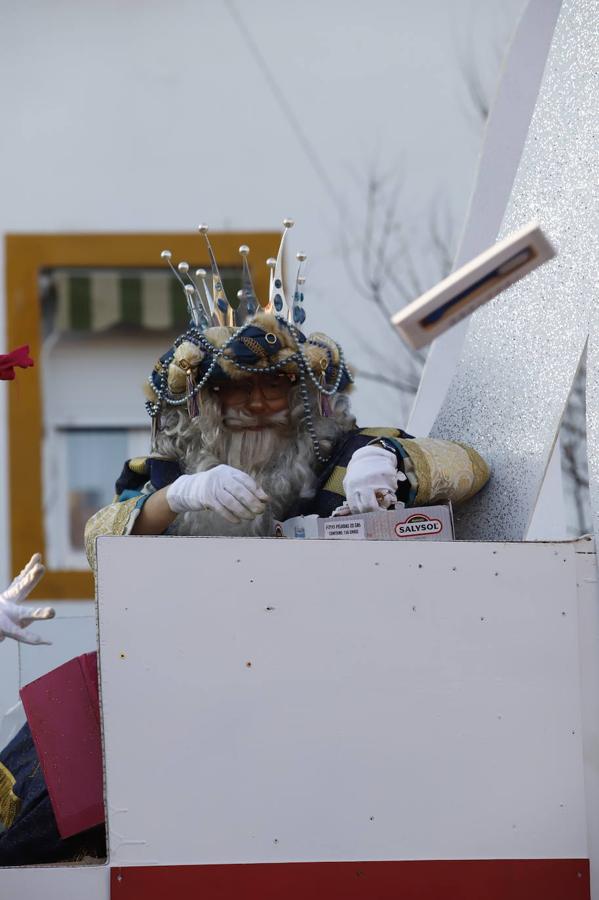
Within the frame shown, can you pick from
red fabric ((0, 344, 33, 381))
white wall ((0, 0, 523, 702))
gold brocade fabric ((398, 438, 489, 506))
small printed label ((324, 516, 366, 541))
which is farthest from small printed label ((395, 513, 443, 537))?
white wall ((0, 0, 523, 702))

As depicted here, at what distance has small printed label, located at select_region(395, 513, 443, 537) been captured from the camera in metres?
2.68

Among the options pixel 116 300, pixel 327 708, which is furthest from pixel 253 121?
pixel 327 708

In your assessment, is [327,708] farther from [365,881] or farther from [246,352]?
[246,352]

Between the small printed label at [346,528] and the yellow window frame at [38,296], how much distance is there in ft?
12.2

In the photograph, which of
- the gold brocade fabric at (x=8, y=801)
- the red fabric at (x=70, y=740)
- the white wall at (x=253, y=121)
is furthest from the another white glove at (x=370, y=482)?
the white wall at (x=253, y=121)

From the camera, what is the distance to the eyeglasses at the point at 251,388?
3.09 meters

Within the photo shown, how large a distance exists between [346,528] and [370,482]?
0.15 meters

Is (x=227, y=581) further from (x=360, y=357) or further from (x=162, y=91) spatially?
(x=162, y=91)

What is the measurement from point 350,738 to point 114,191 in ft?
14.5

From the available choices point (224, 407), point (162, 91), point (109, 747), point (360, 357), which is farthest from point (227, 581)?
point (162, 91)

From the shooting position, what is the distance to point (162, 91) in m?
6.43

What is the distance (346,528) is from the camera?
8.84ft

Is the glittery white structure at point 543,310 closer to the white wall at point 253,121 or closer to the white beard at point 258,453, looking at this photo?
the white beard at point 258,453

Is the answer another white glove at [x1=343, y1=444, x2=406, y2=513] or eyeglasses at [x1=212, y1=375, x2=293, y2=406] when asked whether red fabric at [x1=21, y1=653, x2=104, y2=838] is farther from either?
eyeglasses at [x1=212, y1=375, x2=293, y2=406]
